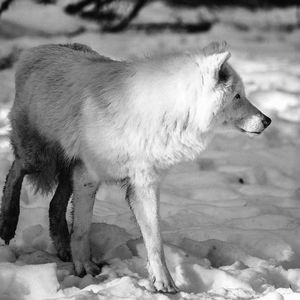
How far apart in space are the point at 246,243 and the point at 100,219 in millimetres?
932

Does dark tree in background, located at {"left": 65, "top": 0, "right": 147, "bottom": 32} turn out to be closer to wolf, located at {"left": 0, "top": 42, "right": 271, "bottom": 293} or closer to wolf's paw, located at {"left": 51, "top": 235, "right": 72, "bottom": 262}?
wolf, located at {"left": 0, "top": 42, "right": 271, "bottom": 293}

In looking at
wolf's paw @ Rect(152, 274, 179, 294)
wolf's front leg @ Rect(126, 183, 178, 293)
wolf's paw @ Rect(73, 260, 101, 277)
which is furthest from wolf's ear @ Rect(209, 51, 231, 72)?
A: wolf's paw @ Rect(73, 260, 101, 277)

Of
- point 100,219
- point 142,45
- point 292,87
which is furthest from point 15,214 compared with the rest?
point 142,45

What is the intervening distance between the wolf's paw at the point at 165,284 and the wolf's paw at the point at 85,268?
1.22 ft

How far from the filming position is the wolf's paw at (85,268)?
12.9 feet

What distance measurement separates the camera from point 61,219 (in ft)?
14.2

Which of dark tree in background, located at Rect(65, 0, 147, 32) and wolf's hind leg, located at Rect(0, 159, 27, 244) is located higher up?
wolf's hind leg, located at Rect(0, 159, 27, 244)

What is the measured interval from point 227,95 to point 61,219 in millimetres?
1311

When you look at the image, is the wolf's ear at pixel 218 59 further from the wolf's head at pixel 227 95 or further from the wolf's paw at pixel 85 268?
the wolf's paw at pixel 85 268

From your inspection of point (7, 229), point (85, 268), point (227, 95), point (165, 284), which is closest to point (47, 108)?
point (7, 229)

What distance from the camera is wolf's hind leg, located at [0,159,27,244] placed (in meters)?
4.31

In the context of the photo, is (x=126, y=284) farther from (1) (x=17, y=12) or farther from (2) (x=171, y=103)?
(1) (x=17, y=12)

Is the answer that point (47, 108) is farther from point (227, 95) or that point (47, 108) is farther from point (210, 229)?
point (210, 229)

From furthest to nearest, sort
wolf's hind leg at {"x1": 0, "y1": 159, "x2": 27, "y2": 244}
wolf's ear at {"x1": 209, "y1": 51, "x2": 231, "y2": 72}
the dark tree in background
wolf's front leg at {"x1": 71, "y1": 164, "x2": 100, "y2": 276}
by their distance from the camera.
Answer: the dark tree in background → wolf's hind leg at {"x1": 0, "y1": 159, "x2": 27, "y2": 244} → wolf's front leg at {"x1": 71, "y1": 164, "x2": 100, "y2": 276} → wolf's ear at {"x1": 209, "y1": 51, "x2": 231, "y2": 72}
